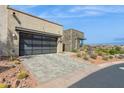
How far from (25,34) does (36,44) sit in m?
2.76

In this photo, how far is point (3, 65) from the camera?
50.9ft

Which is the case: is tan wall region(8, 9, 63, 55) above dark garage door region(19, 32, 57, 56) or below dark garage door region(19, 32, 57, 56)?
above

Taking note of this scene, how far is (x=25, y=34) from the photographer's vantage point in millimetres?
22859

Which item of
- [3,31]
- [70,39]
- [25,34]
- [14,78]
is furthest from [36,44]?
[14,78]

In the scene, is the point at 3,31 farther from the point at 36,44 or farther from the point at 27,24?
the point at 36,44

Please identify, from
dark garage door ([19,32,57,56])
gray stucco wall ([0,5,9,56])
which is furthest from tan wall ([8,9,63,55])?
dark garage door ([19,32,57,56])

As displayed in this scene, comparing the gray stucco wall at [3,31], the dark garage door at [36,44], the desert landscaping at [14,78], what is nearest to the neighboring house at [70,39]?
the dark garage door at [36,44]

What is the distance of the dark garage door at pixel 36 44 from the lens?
74.0ft

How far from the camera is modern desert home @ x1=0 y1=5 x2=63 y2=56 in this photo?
1998 centimetres

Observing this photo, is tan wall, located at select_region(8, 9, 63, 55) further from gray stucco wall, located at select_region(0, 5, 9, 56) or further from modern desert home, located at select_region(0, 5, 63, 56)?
gray stucco wall, located at select_region(0, 5, 9, 56)
